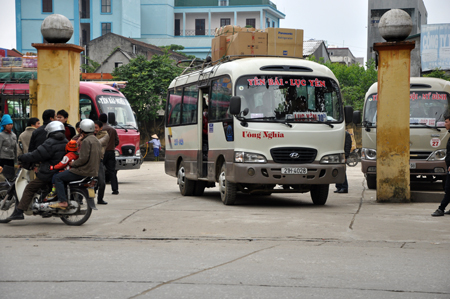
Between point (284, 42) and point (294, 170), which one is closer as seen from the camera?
point (294, 170)

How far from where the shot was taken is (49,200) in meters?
9.47

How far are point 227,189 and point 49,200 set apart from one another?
4.03 meters

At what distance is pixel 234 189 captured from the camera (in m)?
12.5

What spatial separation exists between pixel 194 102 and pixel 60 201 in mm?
5827

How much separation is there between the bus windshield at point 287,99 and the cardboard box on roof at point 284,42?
1.58m

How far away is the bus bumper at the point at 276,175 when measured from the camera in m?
11.8

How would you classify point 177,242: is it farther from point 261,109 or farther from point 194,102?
point 194,102

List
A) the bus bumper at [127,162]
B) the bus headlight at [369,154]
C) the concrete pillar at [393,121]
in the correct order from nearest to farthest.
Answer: the concrete pillar at [393,121]
the bus headlight at [369,154]
the bus bumper at [127,162]

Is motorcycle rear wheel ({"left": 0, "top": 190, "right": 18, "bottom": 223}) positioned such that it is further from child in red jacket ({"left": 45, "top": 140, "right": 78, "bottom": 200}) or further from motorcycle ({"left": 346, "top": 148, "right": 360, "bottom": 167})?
motorcycle ({"left": 346, "top": 148, "right": 360, "bottom": 167})

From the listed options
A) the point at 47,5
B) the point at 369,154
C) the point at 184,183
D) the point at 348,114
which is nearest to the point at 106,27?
the point at 47,5

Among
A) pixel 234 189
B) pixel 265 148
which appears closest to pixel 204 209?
pixel 234 189

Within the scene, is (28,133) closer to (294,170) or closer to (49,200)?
(49,200)

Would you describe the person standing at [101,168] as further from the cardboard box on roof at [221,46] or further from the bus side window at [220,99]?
the cardboard box on roof at [221,46]

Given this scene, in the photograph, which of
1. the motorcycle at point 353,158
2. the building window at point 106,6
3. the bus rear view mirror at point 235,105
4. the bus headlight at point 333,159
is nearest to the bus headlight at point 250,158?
the bus rear view mirror at point 235,105
